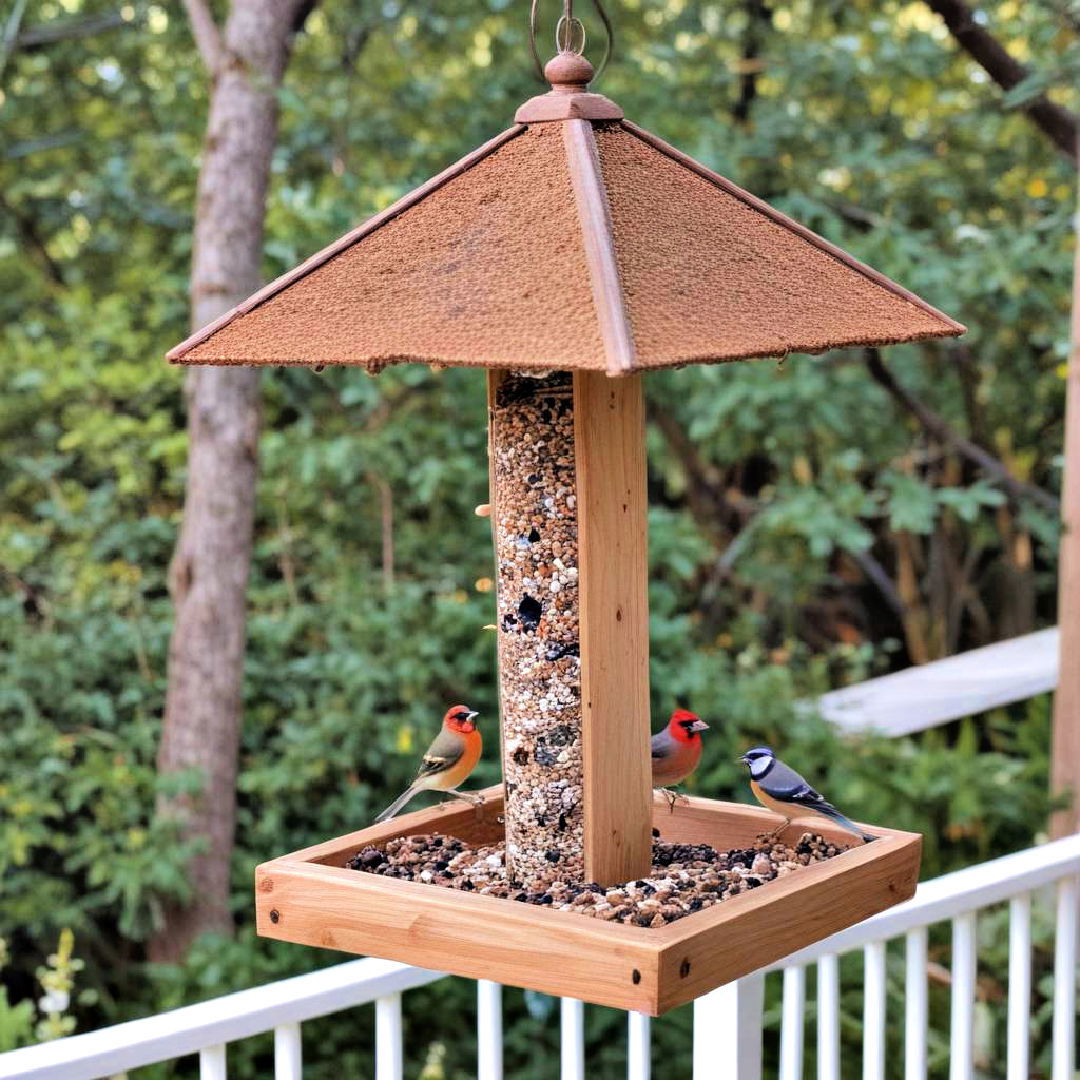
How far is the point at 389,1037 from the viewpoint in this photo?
77.6 inches

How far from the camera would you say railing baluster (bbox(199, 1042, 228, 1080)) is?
182cm

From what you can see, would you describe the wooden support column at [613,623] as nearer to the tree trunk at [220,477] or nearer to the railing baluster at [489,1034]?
the railing baluster at [489,1034]

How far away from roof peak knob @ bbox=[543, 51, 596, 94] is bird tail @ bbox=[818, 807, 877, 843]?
807mm

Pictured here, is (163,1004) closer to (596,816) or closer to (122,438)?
(122,438)

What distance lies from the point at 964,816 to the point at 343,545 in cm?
201

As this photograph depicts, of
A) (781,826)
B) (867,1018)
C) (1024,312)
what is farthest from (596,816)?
(1024,312)

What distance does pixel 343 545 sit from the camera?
5.01 m

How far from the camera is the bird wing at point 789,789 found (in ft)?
5.73


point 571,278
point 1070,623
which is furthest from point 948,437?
point 571,278

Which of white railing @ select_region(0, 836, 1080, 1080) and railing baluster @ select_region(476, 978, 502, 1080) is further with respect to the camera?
railing baluster @ select_region(476, 978, 502, 1080)

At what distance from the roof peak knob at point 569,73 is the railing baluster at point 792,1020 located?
118 centimetres

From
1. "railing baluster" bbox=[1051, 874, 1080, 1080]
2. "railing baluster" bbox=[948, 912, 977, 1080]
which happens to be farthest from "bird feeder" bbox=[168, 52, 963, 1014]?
"railing baluster" bbox=[1051, 874, 1080, 1080]

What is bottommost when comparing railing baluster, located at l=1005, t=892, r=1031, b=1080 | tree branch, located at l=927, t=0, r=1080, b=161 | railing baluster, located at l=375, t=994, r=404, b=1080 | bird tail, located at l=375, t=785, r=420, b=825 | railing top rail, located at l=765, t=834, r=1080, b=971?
railing baluster, located at l=1005, t=892, r=1031, b=1080

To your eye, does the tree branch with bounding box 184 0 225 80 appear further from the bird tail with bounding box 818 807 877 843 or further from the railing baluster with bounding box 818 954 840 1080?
the bird tail with bounding box 818 807 877 843
